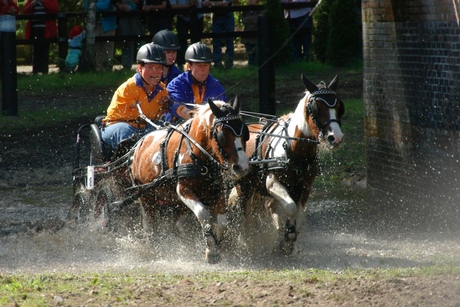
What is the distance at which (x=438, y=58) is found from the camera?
36.2ft

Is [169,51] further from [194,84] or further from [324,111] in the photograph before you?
[324,111]

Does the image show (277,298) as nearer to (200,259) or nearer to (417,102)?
(200,259)

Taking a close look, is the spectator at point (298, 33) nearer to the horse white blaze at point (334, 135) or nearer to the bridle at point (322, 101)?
the bridle at point (322, 101)

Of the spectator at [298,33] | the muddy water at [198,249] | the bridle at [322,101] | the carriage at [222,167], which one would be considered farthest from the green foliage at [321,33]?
the bridle at [322,101]

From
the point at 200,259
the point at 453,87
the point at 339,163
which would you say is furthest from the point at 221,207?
the point at 339,163

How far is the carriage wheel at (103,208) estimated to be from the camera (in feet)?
34.7

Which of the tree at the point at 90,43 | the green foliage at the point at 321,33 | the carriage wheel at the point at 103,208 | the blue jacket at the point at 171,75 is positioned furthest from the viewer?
the green foliage at the point at 321,33

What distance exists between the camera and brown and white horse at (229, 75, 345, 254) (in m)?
9.38

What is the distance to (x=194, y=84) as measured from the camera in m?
11.0

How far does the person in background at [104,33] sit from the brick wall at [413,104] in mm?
9675

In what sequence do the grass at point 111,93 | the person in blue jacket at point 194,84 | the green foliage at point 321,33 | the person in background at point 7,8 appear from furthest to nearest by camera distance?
1. the green foliage at point 321,33
2. the person in background at point 7,8
3. the grass at point 111,93
4. the person in blue jacket at point 194,84

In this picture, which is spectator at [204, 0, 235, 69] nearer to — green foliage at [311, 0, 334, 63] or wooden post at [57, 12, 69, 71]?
green foliage at [311, 0, 334, 63]

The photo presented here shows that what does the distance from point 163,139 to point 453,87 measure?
3.10 m

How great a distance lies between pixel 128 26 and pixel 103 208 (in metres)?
11.1
